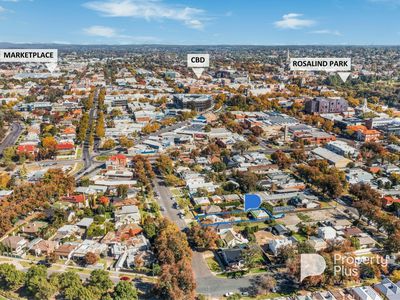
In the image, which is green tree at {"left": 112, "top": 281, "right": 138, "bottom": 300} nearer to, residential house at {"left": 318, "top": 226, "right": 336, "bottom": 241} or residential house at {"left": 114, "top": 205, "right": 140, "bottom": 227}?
residential house at {"left": 114, "top": 205, "right": 140, "bottom": 227}

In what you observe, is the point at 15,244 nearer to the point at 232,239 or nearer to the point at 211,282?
the point at 211,282

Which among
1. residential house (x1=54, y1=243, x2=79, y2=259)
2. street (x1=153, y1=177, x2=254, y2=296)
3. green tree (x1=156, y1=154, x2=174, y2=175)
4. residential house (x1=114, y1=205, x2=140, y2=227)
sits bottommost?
street (x1=153, y1=177, x2=254, y2=296)

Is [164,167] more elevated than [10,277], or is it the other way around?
[164,167]

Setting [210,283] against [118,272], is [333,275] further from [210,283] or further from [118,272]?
[118,272]

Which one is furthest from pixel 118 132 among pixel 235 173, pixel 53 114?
pixel 235 173

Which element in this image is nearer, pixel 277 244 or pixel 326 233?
pixel 277 244

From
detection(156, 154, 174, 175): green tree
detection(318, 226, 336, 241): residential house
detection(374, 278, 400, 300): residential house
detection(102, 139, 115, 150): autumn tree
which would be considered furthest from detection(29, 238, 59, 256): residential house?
detection(102, 139, 115, 150): autumn tree

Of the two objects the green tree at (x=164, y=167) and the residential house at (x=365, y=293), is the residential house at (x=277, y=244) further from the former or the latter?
the green tree at (x=164, y=167)

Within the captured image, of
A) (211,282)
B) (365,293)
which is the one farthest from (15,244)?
(365,293)

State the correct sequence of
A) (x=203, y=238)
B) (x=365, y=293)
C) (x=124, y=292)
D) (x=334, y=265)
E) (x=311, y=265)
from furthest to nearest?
1. (x=203, y=238)
2. (x=311, y=265)
3. (x=334, y=265)
4. (x=365, y=293)
5. (x=124, y=292)

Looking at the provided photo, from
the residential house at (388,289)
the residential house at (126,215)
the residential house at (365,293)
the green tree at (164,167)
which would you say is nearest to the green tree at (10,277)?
the residential house at (126,215)

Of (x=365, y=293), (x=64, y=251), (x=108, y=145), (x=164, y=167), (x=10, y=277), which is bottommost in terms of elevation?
(x=64, y=251)
